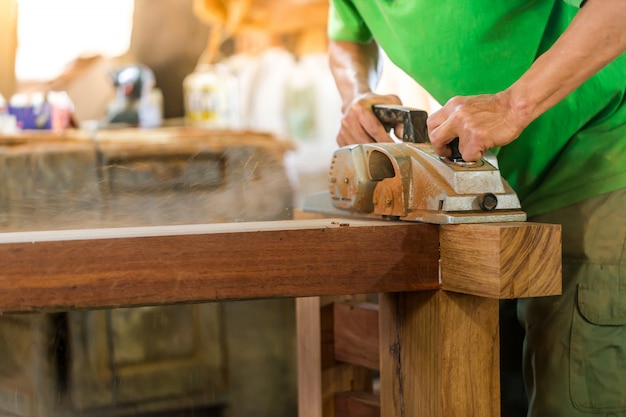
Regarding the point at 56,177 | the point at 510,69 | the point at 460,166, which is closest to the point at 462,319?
the point at 460,166

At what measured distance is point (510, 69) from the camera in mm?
1306

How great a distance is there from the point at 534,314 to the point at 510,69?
0.39 metres

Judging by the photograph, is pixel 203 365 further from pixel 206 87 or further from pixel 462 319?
pixel 206 87

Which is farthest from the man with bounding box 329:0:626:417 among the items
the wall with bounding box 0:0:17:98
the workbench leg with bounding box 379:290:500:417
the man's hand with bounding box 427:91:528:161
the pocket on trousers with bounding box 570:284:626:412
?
the wall with bounding box 0:0:17:98

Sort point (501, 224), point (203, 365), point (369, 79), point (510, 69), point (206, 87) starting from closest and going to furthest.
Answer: point (501, 224)
point (510, 69)
point (203, 365)
point (369, 79)
point (206, 87)

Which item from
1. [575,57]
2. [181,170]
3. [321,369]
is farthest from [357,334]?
[181,170]

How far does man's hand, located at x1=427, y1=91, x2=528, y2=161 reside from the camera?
41.8 inches

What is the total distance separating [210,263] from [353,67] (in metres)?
0.74

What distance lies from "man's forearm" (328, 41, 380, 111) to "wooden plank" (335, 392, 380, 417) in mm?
516

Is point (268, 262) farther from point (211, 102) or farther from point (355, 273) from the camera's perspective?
point (211, 102)

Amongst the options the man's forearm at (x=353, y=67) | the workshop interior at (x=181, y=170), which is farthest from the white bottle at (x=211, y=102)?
the man's forearm at (x=353, y=67)

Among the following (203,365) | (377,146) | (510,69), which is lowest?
(203,365)

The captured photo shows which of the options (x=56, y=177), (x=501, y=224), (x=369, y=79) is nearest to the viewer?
(x=501, y=224)

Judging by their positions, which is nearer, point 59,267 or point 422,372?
point 59,267
